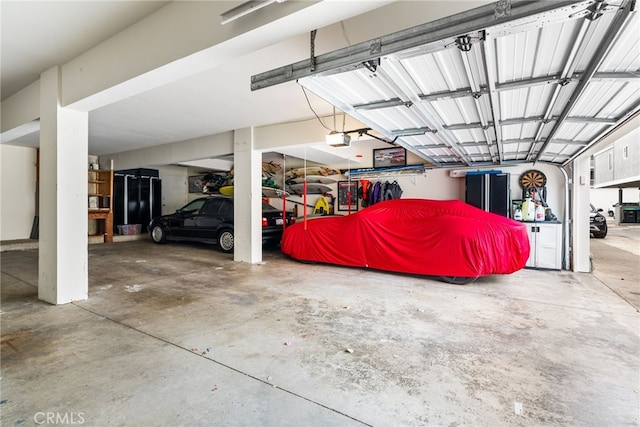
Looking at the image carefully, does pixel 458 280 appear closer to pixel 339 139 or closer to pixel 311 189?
pixel 339 139

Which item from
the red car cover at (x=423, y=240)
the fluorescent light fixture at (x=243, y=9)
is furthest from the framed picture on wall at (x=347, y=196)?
the fluorescent light fixture at (x=243, y=9)

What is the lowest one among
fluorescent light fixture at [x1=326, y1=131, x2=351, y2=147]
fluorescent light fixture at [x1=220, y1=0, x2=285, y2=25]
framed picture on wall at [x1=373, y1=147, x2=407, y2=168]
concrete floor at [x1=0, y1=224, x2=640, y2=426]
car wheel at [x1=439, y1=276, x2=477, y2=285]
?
concrete floor at [x1=0, y1=224, x2=640, y2=426]

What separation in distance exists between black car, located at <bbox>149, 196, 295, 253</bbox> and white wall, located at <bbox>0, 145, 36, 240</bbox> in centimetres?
343

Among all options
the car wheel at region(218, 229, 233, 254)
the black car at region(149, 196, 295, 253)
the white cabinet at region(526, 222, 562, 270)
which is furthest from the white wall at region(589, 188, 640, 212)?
the car wheel at region(218, 229, 233, 254)

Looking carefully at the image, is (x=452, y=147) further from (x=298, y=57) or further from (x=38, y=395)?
(x=38, y=395)

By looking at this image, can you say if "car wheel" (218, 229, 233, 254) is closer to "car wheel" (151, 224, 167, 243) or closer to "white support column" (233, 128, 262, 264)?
"white support column" (233, 128, 262, 264)

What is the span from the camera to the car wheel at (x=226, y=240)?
281 inches

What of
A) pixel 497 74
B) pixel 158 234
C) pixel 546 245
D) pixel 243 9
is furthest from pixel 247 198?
pixel 546 245

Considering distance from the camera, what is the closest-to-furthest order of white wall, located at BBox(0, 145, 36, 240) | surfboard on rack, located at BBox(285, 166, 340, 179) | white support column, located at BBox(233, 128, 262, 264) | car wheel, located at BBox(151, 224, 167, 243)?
1. white support column, located at BBox(233, 128, 262, 264)
2. white wall, located at BBox(0, 145, 36, 240)
3. surfboard on rack, located at BBox(285, 166, 340, 179)
4. car wheel, located at BBox(151, 224, 167, 243)

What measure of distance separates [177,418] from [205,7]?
8.56 feet

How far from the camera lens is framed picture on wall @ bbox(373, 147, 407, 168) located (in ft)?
24.2

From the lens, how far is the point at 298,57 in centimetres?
304

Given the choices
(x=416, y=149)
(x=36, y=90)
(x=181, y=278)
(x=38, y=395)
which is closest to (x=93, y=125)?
(x=36, y=90)

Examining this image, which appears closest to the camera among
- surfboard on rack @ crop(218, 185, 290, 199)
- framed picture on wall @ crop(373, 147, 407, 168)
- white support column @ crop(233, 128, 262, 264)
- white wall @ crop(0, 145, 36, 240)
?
white support column @ crop(233, 128, 262, 264)
